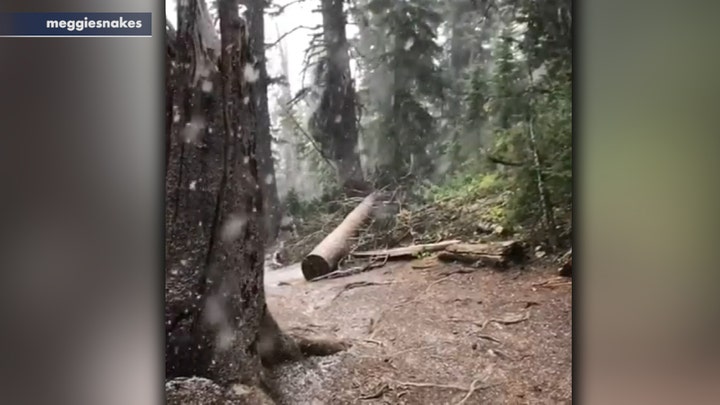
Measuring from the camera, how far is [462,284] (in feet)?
5.72

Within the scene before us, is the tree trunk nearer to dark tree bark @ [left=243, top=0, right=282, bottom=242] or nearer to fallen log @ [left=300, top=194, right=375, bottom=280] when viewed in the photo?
dark tree bark @ [left=243, top=0, right=282, bottom=242]

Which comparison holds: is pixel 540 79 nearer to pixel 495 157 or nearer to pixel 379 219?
pixel 495 157

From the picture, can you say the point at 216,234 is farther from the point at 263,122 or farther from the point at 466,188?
the point at 466,188

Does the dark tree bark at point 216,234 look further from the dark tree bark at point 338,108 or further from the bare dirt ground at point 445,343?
the dark tree bark at point 338,108

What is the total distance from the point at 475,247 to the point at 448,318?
21 cm

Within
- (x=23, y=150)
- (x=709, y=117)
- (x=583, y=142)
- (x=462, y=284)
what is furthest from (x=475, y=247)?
(x=23, y=150)

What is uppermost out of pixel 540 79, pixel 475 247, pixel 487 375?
pixel 540 79

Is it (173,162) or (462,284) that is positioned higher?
(173,162)

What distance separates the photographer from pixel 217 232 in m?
1.73

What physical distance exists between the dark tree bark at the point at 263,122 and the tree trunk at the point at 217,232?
0.07 ft

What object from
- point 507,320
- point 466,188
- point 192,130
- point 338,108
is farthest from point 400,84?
point 507,320

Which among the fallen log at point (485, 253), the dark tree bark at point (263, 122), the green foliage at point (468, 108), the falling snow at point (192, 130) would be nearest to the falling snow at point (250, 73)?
the dark tree bark at point (263, 122)

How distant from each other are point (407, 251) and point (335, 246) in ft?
0.67

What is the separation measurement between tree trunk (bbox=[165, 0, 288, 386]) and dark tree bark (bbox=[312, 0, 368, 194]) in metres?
0.20
